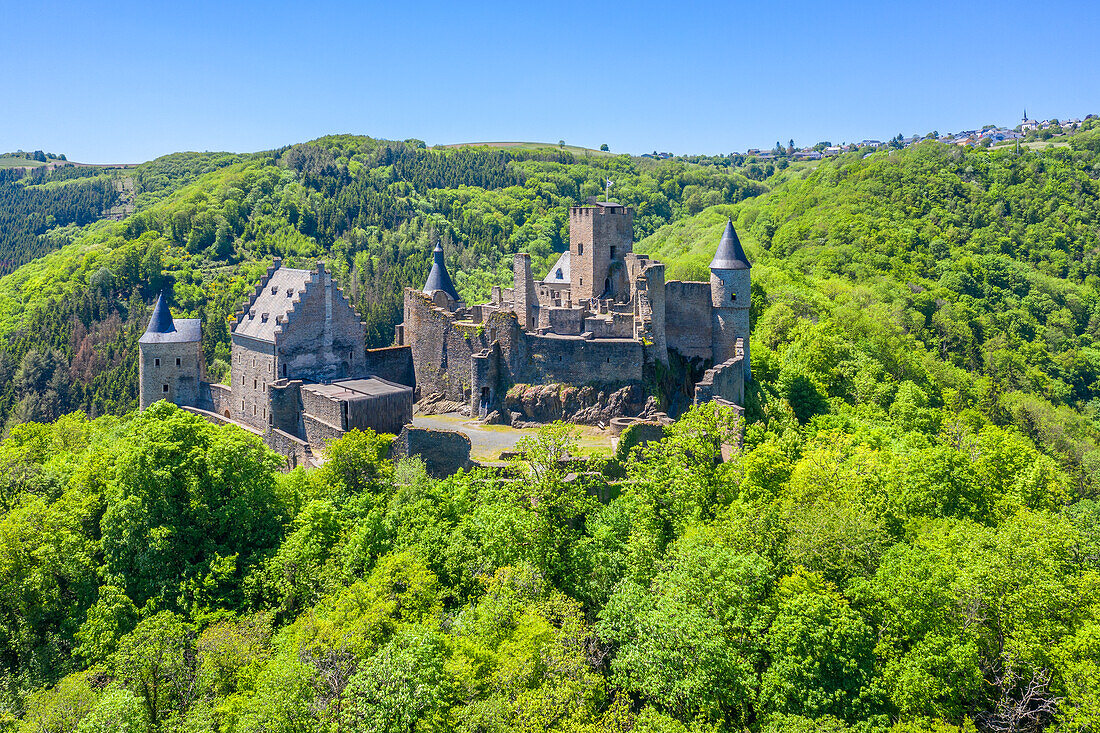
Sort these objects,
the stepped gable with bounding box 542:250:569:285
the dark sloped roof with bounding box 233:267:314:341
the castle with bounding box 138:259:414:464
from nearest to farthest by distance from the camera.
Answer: the castle with bounding box 138:259:414:464 < the dark sloped roof with bounding box 233:267:314:341 < the stepped gable with bounding box 542:250:569:285

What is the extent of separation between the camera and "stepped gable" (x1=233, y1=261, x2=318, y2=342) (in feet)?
143

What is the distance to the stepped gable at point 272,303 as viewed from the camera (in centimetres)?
4362

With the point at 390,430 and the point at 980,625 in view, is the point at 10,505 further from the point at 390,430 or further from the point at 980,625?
the point at 980,625

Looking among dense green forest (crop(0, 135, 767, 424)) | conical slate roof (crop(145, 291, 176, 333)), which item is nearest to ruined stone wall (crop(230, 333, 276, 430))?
conical slate roof (crop(145, 291, 176, 333))

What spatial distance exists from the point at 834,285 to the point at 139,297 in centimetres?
8826

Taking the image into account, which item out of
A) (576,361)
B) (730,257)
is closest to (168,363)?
(576,361)

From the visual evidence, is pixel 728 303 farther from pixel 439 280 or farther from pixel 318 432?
pixel 318 432

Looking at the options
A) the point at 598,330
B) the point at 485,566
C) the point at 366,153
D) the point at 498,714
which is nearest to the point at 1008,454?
the point at 598,330

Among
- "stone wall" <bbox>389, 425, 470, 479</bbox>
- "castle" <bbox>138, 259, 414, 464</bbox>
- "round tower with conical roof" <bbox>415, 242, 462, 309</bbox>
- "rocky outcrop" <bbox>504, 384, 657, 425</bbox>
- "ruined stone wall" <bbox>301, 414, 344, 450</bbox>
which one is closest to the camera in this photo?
"stone wall" <bbox>389, 425, 470, 479</bbox>

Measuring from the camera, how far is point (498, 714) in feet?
74.1

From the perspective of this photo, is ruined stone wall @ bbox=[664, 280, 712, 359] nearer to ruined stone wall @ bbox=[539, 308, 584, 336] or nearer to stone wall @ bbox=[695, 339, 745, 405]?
stone wall @ bbox=[695, 339, 745, 405]

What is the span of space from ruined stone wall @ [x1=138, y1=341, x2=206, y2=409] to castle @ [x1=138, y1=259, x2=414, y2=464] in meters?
0.05

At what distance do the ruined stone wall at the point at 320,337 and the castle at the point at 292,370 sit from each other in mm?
51

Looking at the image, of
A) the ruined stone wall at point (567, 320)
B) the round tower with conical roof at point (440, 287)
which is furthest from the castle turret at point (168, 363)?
the ruined stone wall at point (567, 320)
